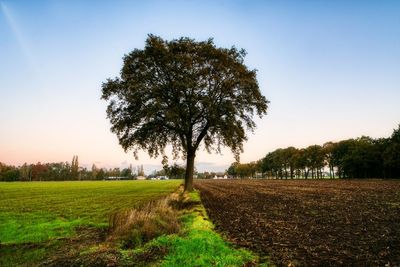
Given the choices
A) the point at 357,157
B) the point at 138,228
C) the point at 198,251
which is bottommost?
the point at 198,251

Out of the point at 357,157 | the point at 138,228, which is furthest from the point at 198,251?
the point at 357,157

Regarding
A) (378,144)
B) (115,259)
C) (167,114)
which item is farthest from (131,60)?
(378,144)

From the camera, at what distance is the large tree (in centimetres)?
3559

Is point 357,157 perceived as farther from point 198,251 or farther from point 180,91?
point 198,251

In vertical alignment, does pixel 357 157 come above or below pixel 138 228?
above

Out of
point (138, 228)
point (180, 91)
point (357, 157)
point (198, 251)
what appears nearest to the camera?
point (198, 251)

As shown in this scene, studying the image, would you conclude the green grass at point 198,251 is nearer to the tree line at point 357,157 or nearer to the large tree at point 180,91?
the large tree at point 180,91

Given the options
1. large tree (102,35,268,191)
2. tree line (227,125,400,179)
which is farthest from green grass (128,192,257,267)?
tree line (227,125,400,179)

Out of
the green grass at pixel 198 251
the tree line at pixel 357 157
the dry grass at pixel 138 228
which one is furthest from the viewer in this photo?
the tree line at pixel 357 157

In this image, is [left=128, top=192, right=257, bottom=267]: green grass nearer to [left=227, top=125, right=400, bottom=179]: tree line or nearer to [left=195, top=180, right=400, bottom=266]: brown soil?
[left=195, top=180, right=400, bottom=266]: brown soil

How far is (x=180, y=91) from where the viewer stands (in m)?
36.7

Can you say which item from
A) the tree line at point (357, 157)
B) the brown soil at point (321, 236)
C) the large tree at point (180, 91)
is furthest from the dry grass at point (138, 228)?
the tree line at point (357, 157)

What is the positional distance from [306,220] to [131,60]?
26.9m

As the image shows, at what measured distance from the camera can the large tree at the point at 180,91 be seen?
35594 millimetres
